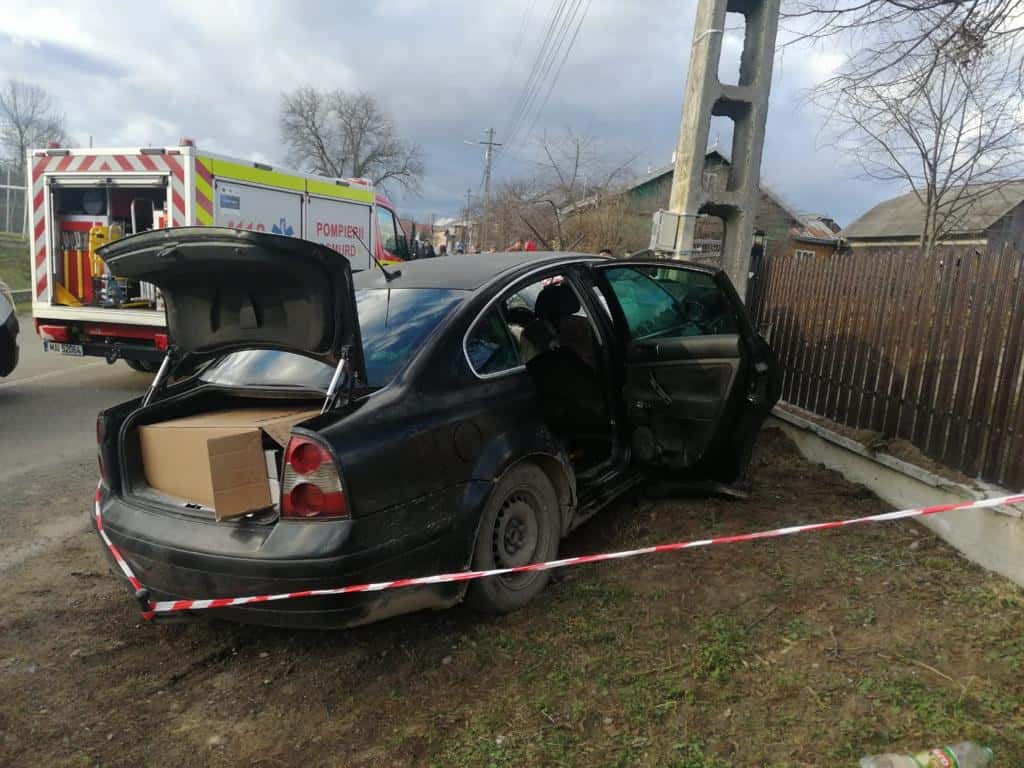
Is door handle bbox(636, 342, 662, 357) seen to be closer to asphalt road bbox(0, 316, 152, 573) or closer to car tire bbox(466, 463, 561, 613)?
car tire bbox(466, 463, 561, 613)

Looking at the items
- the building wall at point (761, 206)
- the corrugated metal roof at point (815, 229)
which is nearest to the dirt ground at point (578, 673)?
the building wall at point (761, 206)

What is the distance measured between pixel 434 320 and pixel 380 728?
5.57 ft

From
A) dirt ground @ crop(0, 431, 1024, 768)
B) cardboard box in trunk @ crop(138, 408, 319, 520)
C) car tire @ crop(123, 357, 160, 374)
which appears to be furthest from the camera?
car tire @ crop(123, 357, 160, 374)

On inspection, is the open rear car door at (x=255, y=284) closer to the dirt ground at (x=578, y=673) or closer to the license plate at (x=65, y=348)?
the dirt ground at (x=578, y=673)

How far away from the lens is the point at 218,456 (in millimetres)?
2639

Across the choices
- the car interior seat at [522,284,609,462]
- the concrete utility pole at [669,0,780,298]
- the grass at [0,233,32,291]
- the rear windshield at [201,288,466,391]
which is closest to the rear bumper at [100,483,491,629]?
the rear windshield at [201,288,466,391]

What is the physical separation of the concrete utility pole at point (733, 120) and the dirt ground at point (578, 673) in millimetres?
3599

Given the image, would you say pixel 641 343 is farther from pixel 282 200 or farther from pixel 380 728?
pixel 282 200

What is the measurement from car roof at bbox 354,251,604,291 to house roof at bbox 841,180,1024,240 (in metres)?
20.1

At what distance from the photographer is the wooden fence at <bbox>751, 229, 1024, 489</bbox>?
406 cm

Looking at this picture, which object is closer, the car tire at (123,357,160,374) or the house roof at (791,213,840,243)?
the car tire at (123,357,160,374)

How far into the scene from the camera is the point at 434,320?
3.27m

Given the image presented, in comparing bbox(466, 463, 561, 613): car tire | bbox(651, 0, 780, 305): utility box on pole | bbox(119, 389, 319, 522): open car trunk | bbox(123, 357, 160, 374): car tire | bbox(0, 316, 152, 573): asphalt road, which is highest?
bbox(651, 0, 780, 305): utility box on pole

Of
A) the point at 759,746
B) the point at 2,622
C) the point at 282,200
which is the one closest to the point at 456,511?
the point at 759,746
